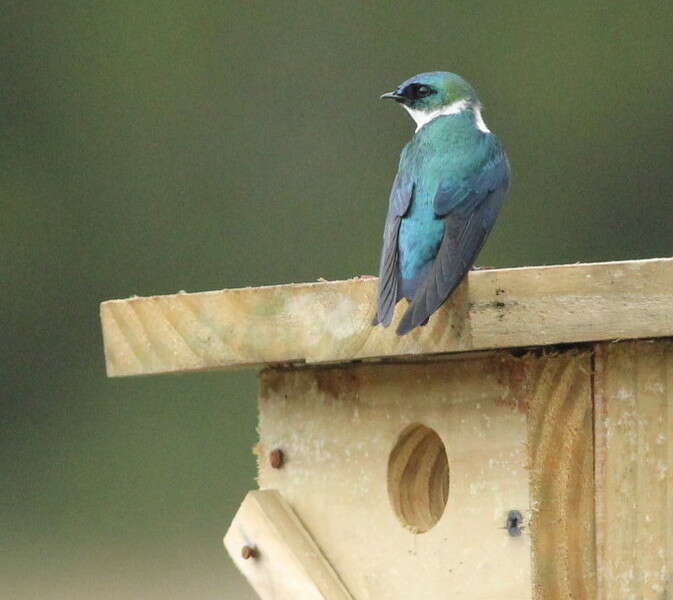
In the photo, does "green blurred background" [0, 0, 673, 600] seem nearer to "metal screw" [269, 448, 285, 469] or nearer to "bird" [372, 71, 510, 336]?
"metal screw" [269, 448, 285, 469]

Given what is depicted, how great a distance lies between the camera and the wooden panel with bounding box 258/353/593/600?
2.50 m

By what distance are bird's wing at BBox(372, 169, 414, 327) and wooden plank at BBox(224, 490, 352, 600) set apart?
1.72ft

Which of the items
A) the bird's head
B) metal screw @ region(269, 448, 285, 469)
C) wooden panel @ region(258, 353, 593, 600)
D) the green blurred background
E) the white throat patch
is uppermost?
the green blurred background

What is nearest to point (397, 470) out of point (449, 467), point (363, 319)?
point (449, 467)

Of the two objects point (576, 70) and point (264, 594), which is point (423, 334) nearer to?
point (264, 594)

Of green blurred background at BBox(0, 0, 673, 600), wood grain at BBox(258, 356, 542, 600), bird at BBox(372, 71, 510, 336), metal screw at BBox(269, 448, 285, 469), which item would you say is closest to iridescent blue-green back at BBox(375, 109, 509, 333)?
bird at BBox(372, 71, 510, 336)

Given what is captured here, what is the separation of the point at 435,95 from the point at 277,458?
0.79 meters

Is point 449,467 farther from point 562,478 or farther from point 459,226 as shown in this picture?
point 459,226

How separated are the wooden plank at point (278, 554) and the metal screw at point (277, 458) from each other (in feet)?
0.14

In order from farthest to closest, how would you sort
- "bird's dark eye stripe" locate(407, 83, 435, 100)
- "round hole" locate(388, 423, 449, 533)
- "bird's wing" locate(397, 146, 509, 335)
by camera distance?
"bird's dark eye stripe" locate(407, 83, 435, 100) < "round hole" locate(388, 423, 449, 533) < "bird's wing" locate(397, 146, 509, 335)

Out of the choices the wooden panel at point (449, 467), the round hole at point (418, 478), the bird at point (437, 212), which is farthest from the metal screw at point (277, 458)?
the bird at point (437, 212)

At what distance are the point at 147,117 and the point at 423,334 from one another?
7.48m

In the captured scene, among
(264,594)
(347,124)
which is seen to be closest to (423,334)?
(264,594)

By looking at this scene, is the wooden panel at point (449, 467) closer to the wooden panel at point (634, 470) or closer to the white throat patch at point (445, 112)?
the wooden panel at point (634, 470)
